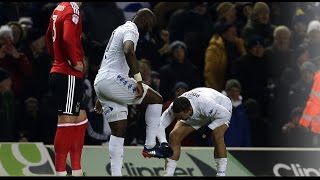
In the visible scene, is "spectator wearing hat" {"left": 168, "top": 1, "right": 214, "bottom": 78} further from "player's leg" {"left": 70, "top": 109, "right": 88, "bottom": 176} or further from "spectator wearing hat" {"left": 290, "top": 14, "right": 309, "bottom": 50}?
"player's leg" {"left": 70, "top": 109, "right": 88, "bottom": 176}

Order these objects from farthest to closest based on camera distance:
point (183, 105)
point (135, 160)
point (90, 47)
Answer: point (90, 47), point (135, 160), point (183, 105)

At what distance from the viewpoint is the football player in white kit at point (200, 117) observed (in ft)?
55.7

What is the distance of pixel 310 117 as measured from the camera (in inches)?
825

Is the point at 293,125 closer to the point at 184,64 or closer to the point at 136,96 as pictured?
the point at 184,64

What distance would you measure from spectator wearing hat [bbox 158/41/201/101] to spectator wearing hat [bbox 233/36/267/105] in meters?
0.95

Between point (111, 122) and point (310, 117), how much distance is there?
602 cm

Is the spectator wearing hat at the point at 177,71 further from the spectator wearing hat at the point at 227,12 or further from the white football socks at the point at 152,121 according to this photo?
the white football socks at the point at 152,121

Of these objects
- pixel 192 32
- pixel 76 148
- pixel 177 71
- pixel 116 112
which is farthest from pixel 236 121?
pixel 76 148

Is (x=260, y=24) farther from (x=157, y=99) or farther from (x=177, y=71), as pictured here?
(x=157, y=99)

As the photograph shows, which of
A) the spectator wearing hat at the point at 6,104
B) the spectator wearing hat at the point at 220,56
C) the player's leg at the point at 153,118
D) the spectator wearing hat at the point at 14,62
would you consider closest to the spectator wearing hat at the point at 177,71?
the spectator wearing hat at the point at 220,56

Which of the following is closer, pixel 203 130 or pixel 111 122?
pixel 111 122

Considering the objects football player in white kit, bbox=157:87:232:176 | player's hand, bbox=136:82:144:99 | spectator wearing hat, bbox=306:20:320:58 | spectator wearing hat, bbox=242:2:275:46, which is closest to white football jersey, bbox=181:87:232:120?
football player in white kit, bbox=157:87:232:176

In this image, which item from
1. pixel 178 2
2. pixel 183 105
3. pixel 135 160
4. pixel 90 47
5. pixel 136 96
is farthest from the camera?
pixel 178 2

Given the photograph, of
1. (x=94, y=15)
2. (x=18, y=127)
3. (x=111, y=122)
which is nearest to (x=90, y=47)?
(x=94, y=15)
